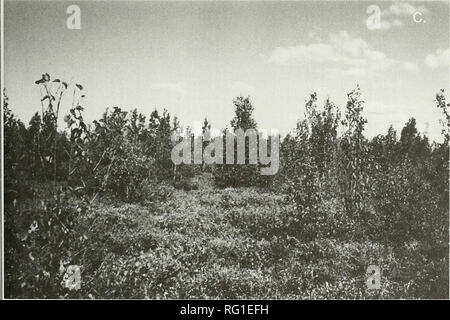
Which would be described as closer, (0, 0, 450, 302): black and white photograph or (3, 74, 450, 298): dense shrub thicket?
(3, 74, 450, 298): dense shrub thicket

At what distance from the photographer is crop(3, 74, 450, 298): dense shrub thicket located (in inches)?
221

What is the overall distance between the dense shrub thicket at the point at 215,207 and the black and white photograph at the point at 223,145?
1.0 inches

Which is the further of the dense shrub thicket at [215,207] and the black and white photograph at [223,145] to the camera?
the black and white photograph at [223,145]

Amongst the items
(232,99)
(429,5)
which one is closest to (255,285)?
(232,99)

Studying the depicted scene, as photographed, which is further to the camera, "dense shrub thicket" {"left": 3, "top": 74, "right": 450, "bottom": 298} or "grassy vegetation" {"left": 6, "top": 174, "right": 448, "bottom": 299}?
"grassy vegetation" {"left": 6, "top": 174, "right": 448, "bottom": 299}

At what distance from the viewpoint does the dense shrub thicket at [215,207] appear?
5.62 meters

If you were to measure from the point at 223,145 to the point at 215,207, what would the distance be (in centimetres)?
115

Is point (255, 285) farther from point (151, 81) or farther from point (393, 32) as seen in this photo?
point (393, 32)

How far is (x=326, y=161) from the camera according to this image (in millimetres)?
6641

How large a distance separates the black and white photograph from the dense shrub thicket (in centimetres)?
3

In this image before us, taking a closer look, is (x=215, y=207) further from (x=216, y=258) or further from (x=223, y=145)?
(x=223, y=145)
